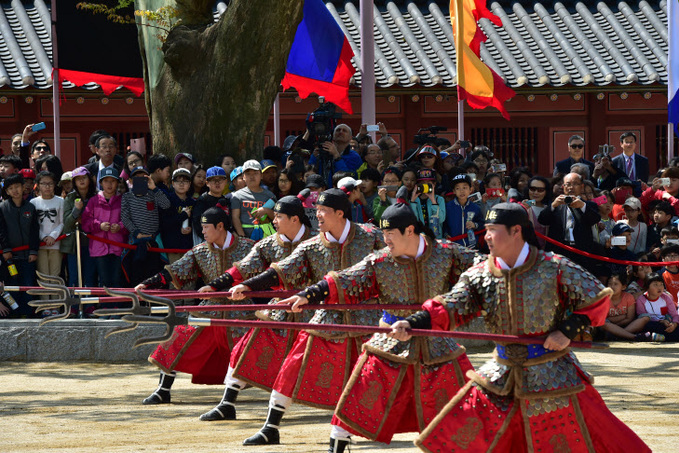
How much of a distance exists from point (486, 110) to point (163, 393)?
386 inches

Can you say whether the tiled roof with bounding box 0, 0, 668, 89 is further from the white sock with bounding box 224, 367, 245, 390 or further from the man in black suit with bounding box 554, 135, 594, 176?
the white sock with bounding box 224, 367, 245, 390

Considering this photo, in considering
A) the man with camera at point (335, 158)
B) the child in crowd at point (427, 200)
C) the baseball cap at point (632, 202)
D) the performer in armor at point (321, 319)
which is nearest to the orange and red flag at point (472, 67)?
the man with camera at point (335, 158)

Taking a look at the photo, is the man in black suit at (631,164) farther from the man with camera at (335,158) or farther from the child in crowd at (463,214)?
the man with camera at (335,158)

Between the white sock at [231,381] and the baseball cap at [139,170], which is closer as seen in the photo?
the white sock at [231,381]

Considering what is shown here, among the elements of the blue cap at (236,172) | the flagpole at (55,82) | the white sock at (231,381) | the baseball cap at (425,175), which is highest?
the flagpole at (55,82)

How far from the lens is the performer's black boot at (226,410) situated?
704 cm

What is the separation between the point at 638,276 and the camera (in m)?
10.8

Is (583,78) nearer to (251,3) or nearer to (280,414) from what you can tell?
(251,3)

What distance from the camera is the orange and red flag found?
1230 centimetres

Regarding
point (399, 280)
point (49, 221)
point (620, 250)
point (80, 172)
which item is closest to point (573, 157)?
point (620, 250)

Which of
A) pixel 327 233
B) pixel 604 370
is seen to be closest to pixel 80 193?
pixel 327 233

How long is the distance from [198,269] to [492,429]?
348 centimetres

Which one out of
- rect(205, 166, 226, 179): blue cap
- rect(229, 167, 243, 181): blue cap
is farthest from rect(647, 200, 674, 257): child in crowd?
rect(205, 166, 226, 179): blue cap

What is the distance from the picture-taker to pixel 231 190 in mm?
9977
